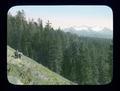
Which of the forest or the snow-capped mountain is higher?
the snow-capped mountain

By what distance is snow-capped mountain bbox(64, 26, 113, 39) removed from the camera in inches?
88.4

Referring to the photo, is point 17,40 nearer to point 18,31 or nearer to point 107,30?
point 18,31

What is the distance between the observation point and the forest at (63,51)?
7.39 ft

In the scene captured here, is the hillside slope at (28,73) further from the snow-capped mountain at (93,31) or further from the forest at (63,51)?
the snow-capped mountain at (93,31)

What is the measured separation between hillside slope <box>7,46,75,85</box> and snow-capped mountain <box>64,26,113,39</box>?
348 mm

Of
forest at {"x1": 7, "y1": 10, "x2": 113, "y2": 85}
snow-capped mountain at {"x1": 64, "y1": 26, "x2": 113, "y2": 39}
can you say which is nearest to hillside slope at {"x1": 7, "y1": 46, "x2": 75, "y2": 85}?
forest at {"x1": 7, "y1": 10, "x2": 113, "y2": 85}

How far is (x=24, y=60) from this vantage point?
2.25 m

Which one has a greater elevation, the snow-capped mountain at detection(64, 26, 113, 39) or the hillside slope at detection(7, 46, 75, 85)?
the snow-capped mountain at detection(64, 26, 113, 39)

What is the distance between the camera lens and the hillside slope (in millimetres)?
2227

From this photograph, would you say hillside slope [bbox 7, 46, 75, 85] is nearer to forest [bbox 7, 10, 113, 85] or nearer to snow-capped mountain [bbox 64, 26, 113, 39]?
forest [bbox 7, 10, 113, 85]

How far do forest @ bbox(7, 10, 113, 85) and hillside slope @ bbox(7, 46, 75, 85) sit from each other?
0.04 meters

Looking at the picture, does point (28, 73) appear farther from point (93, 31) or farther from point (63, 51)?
point (93, 31)
